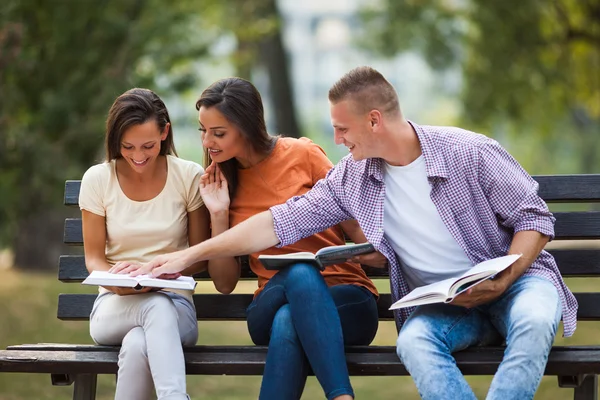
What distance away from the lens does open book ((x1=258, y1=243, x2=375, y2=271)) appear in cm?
376

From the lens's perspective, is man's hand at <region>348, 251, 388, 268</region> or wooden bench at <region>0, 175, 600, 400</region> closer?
wooden bench at <region>0, 175, 600, 400</region>

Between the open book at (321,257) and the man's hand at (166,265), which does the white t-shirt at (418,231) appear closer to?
the open book at (321,257)

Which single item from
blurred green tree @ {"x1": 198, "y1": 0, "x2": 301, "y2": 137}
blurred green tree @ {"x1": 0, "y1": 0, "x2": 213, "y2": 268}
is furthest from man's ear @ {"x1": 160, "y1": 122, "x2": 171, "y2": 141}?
blurred green tree @ {"x1": 198, "y1": 0, "x2": 301, "y2": 137}

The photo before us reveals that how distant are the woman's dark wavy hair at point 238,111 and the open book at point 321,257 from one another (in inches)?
22.7

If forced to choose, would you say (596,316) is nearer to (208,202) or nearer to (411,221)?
(411,221)

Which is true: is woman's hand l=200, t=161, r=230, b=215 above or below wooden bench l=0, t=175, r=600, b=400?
above

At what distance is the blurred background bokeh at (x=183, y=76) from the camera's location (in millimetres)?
8461

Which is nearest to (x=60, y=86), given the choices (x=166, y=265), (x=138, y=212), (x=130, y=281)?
(x=138, y=212)

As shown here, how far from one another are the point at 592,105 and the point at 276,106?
5.32 metres

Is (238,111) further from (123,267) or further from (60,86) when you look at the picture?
(60,86)

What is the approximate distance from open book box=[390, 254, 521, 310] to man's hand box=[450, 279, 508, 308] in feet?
0.08

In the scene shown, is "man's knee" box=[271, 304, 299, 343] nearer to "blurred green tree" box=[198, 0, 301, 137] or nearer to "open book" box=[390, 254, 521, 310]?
"open book" box=[390, 254, 521, 310]

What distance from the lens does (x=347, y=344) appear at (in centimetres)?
405

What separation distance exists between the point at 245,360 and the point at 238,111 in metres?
1.03
